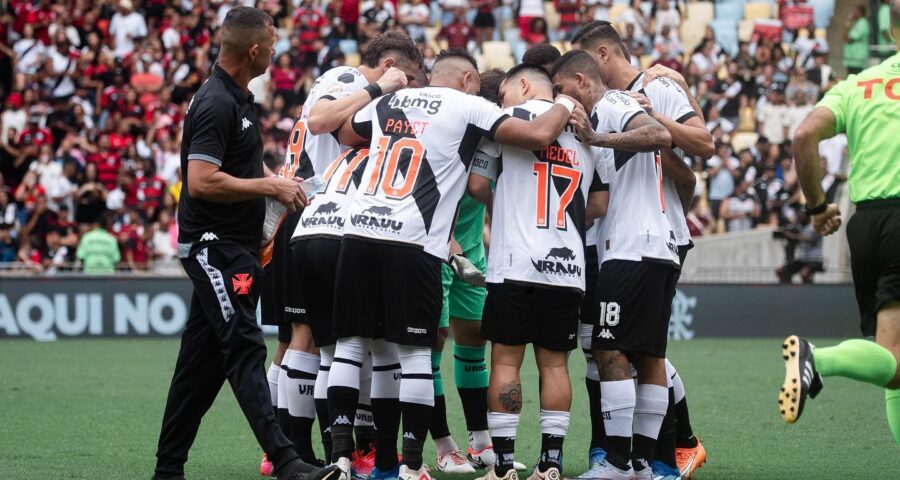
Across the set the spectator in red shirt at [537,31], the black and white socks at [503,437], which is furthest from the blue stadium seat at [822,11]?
the black and white socks at [503,437]

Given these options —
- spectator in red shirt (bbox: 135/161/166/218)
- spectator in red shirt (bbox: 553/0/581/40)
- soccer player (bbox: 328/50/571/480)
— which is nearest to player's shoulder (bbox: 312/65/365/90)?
soccer player (bbox: 328/50/571/480)

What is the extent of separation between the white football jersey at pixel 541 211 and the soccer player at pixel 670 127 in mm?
571

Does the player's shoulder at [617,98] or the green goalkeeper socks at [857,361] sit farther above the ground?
the player's shoulder at [617,98]

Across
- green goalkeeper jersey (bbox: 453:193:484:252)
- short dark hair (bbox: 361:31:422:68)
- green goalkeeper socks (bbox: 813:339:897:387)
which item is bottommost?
green goalkeeper socks (bbox: 813:339:897:387)

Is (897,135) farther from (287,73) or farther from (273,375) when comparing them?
(287,73)

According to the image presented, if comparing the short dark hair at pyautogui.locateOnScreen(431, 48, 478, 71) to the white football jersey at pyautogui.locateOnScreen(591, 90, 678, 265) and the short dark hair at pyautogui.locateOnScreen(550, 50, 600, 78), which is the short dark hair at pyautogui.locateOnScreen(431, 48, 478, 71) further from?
the white football jersey at pyautogui.locateOnScreen(591, 90, 678, 265)

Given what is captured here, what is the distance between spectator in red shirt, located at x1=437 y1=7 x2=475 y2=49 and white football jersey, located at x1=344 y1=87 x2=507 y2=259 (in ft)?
58.2

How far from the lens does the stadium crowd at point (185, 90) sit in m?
20.6

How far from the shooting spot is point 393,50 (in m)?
7.82

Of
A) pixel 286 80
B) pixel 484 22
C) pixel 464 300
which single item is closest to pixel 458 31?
pixel 484 22

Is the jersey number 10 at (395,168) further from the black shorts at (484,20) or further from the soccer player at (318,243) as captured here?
the black shorts at (484,20)

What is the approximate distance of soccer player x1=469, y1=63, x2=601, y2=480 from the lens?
683 centimetres

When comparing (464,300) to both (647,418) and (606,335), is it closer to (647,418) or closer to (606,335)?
(606,335)

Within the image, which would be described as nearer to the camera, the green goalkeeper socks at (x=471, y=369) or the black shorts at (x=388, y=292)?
the black shorts at (x=388, y=292)
